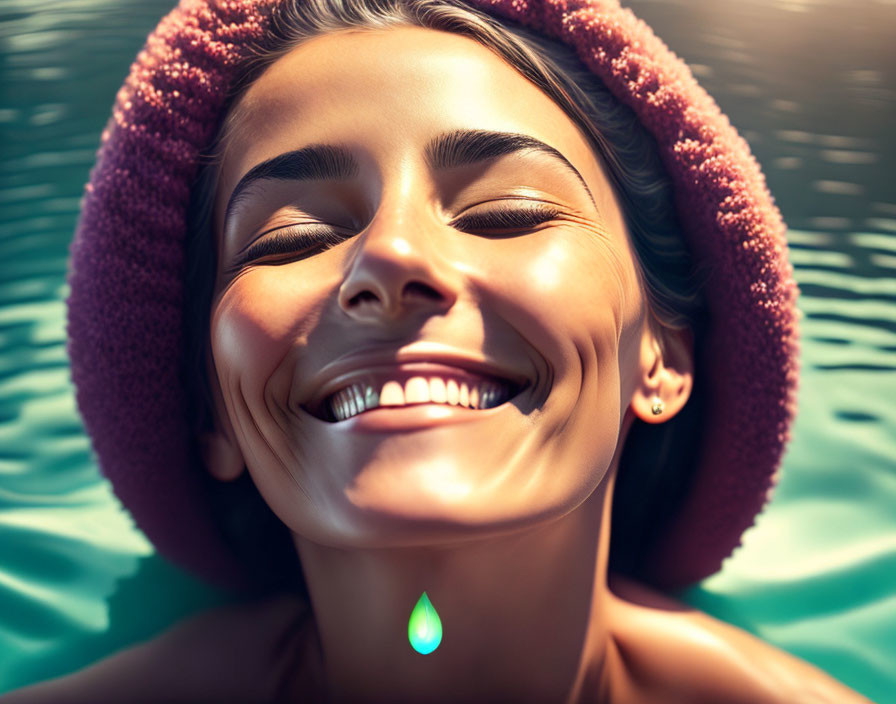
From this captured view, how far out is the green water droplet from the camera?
39.6 inches

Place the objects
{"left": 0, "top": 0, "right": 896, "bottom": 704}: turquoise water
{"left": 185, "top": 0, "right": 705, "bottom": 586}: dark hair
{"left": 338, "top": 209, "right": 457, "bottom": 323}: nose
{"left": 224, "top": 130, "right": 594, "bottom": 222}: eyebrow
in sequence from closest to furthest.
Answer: {"left": 338, "top": 209, "right": 457, "bottom": 323}: nose < {"left": 224, "top": 130, "right": 594, "bottom": 222}: eyebrow < {"left": 185, "top": 0, "right": 705, "bottom": 586}: dark hair < {"left": 0, "top": 0, "right": 896, "bottom": 704}: turquoise water

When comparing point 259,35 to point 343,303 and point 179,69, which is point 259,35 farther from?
point 343,303

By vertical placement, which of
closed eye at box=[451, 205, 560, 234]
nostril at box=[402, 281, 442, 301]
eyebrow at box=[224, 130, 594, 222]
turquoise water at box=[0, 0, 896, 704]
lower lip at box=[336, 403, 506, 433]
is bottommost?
turquoise water at box=[0, 0, 896, 704]

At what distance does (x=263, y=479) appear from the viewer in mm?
1019

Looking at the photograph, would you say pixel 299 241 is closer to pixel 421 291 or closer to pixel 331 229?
pixel 331 229

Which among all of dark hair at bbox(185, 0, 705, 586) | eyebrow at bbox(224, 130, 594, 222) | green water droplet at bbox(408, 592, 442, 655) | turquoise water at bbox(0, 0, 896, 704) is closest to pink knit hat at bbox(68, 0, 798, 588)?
dark hair at bbox(185, 0, 705, 586)

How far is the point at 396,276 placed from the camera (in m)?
0.85

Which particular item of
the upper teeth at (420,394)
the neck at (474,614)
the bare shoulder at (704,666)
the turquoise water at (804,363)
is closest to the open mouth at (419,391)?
the upper teeth at (420,394)

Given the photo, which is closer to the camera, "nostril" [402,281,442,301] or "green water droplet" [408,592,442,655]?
"nostril" [402,281,442,301]

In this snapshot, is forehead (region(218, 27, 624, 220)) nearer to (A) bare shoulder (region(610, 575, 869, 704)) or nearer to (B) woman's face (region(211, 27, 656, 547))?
(B) woman's face (region(211, 27, 656, 547))

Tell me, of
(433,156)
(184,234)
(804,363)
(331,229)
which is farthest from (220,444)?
(804,363)

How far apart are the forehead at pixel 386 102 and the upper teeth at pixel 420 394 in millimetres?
236

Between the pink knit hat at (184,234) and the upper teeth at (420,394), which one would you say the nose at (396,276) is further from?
the pink knit hat at (184,234)

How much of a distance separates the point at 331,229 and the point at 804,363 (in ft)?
4.38
